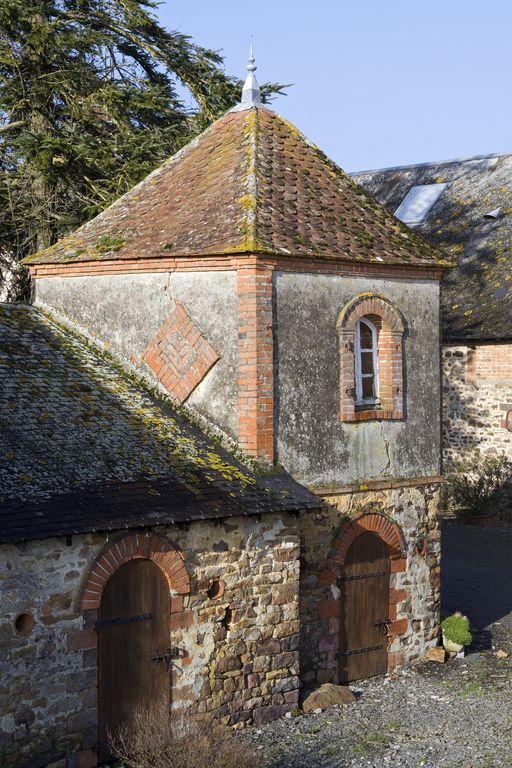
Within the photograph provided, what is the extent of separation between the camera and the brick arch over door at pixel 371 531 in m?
12.4

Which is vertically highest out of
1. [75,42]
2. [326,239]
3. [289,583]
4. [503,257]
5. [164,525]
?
[75,42]

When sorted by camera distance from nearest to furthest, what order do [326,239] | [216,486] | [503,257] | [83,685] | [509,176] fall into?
[83,685] < [216,486] < [326,239] < [503,257] < [509,176]

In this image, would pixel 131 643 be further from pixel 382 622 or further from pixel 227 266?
pixel 227 266

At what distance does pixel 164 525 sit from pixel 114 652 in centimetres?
139

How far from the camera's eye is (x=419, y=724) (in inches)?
449

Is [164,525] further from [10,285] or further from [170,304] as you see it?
[10,285]

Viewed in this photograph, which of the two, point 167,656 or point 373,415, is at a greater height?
point 373,415

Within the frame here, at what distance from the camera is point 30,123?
18438 millimetres

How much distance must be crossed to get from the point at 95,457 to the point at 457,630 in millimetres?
6040

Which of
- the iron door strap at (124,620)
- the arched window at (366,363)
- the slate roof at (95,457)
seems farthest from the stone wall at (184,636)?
the arched window at (366,363)

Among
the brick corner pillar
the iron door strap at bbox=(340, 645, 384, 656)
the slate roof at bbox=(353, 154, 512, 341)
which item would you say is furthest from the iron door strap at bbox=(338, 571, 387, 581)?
the slate roof at bbox=(353, 154, 512, 341)

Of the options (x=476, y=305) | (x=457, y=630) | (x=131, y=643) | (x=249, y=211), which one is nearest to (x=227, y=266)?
(x=249, y=211)

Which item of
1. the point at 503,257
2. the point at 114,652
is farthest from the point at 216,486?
the point at 503,257

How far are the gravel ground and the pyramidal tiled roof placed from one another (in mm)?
5480
